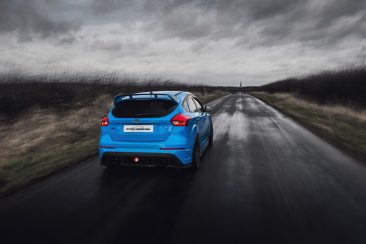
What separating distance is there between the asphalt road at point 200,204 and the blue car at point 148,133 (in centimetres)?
42

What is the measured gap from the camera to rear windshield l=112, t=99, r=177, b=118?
4.82 meters

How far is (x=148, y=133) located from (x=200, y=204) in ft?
5.49

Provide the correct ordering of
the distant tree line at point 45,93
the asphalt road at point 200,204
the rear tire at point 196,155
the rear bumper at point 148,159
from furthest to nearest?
the distant tree line at point 45,93, the rear tire at point 196,155, the rear bumper at point 148,159, the asphalt road at point 200,204

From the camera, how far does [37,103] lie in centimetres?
1712

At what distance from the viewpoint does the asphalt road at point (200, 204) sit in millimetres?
2957

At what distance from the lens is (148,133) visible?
15.5 ft

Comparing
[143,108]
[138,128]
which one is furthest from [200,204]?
[143,108]

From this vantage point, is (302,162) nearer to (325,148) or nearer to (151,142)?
(325,148)

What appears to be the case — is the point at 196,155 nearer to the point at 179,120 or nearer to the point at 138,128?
the point at 179,120

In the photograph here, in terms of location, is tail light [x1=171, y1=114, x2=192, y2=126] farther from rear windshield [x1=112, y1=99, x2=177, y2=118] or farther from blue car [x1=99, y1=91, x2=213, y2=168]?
rear windshield [x1=112, y1=99, x2=177, y2=118]

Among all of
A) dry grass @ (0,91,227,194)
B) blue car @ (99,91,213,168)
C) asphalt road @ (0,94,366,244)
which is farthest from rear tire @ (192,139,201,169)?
dry grass @ (0,91,227,194)

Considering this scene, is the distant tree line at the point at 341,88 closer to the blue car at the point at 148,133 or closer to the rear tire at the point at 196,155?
the rear tire at the point at 196,155

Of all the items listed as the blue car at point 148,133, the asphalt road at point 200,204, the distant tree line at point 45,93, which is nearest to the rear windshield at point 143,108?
the blue car at point 148,133

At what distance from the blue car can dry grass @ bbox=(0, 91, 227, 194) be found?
173 centimetres
